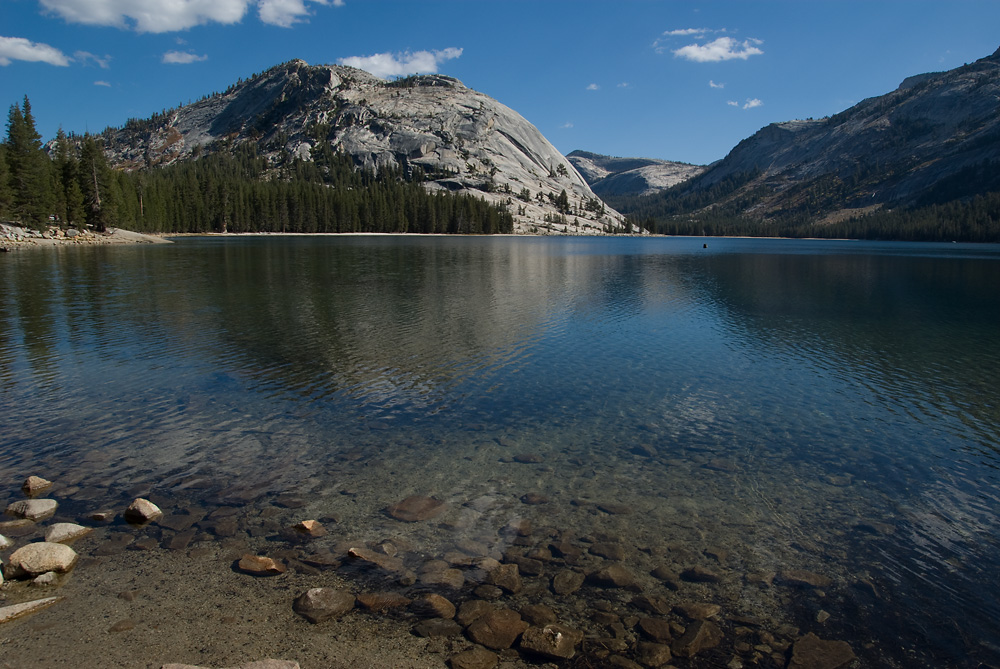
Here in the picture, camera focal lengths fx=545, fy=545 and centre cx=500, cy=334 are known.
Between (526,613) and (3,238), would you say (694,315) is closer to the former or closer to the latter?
(526,613)

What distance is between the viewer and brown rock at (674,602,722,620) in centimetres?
895

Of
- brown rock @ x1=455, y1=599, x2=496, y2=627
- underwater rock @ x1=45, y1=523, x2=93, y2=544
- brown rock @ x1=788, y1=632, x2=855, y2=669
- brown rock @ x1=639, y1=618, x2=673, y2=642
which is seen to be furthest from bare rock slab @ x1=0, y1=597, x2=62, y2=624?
brown rock @ x1=788, y1=632, x2=855, y2=669

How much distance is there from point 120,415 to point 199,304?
2345 cm

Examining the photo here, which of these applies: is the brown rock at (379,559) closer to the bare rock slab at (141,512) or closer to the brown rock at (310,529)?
the brown rock at (310,529)

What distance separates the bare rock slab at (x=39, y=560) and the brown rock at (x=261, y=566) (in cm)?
289

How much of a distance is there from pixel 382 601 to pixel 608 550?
4.47 metres

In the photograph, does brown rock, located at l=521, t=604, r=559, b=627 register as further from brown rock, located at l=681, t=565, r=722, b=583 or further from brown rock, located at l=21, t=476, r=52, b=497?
brown rock, located at l=21, t=476, r=52, b=497

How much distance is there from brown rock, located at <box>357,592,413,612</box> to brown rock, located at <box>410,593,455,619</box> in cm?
17

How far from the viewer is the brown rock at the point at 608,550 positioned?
10.6m

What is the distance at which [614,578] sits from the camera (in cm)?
988

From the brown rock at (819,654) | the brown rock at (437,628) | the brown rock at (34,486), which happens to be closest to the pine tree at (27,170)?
the brown rock at (34,486)

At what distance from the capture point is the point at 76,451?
14.8 meters

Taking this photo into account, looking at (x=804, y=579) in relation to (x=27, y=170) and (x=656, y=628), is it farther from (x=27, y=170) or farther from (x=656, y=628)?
(x=27, y=170)

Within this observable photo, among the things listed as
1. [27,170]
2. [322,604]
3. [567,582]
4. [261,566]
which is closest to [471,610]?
[567,582]
